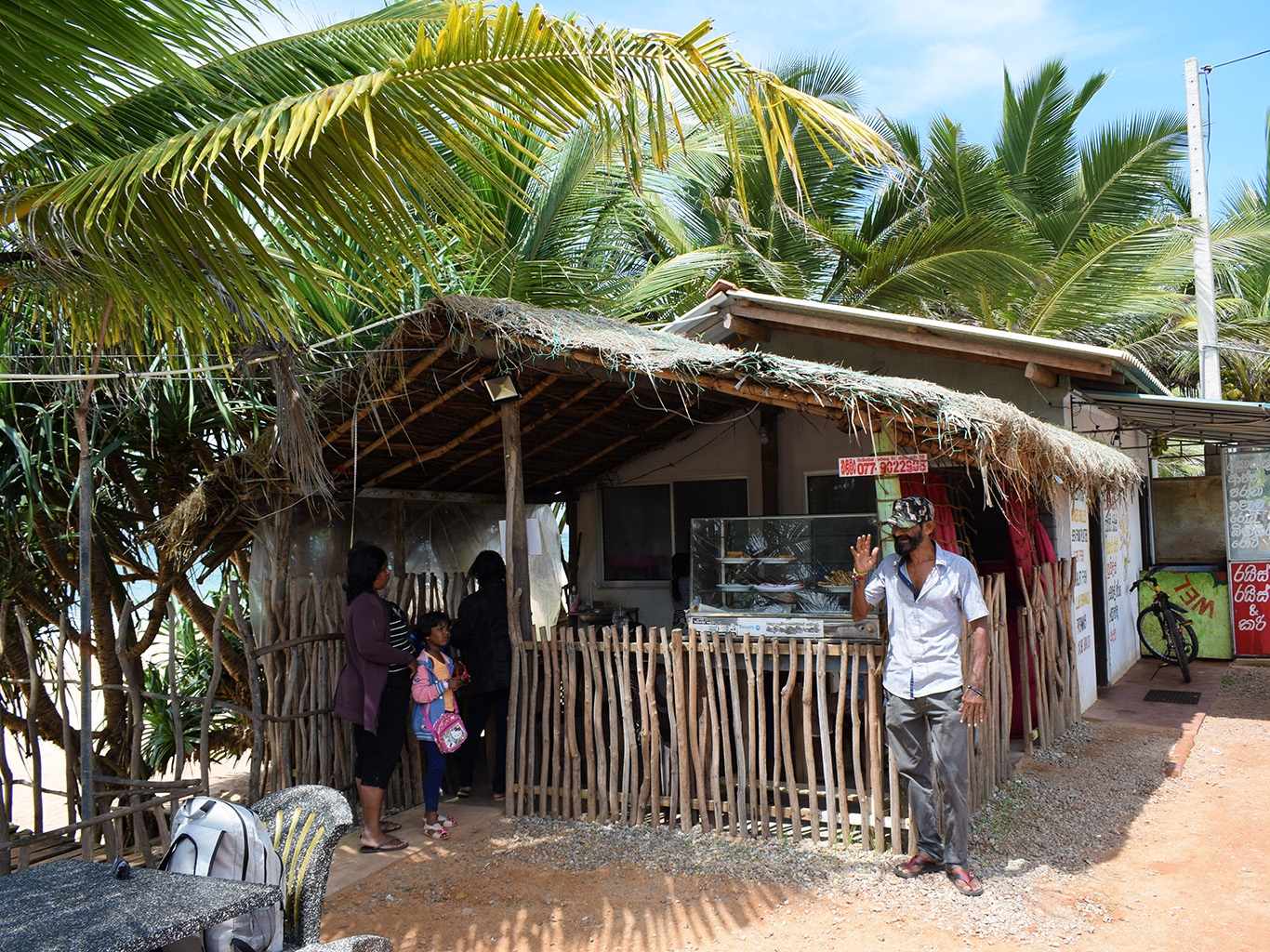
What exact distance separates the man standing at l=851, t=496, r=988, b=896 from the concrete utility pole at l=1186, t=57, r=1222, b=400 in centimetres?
900

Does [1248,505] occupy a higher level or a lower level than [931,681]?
higher

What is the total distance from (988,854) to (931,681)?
1154mm

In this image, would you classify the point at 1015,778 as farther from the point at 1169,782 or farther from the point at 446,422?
the point at 446,422

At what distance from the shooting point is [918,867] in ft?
15.7

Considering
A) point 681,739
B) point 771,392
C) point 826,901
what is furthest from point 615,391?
point 826,901

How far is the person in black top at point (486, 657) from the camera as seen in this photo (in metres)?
6.38

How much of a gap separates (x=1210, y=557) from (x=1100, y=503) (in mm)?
4261

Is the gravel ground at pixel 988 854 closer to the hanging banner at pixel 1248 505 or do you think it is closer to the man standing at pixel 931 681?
the man standing at pixel 931 681

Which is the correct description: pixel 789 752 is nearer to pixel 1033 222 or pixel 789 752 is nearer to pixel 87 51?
pixel 87 51

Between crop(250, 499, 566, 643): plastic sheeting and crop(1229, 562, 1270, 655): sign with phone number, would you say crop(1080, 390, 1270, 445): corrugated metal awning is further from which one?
crop(250, 499, 566, 643): plastic sheeting

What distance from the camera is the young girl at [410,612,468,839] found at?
5820 mm

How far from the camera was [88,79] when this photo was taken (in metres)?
2.64

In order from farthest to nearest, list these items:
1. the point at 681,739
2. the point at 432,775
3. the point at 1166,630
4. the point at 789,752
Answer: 1. the point at 1166,630
2. the point at 432,775
3. the point at 681,739
4. the point at 789,752

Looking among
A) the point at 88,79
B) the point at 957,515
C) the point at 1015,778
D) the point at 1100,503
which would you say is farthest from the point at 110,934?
the point at 1100,503
